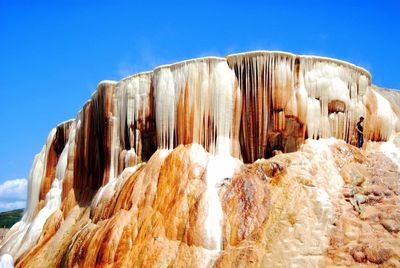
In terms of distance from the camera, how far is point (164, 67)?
22.1 m

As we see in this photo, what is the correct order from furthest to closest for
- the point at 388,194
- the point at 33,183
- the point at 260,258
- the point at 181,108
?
the point at 33,183 → the point at 181,108 → the point at 388,194 → the point at 260,258

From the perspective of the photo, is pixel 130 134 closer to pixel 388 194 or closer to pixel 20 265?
pixel 20 265

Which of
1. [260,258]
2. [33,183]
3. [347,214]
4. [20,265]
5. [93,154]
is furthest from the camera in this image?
[33,183]

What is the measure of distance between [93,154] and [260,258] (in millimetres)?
12944

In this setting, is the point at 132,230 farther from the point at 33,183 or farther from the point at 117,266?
the point at 33,183

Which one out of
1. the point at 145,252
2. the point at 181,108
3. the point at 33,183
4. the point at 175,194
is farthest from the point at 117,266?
the point at 33,183

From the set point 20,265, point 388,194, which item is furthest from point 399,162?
point 20,265

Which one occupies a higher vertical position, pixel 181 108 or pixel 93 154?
pixel 181 108

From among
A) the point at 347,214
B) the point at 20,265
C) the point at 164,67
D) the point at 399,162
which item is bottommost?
the point at 20,265

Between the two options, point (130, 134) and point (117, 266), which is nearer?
Result: point (117, 266)

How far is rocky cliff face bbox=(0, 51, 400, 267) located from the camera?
664 inches

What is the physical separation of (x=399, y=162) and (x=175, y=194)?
369 inches

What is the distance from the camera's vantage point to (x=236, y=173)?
19.5 meters

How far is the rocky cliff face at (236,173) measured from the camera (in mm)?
16875
